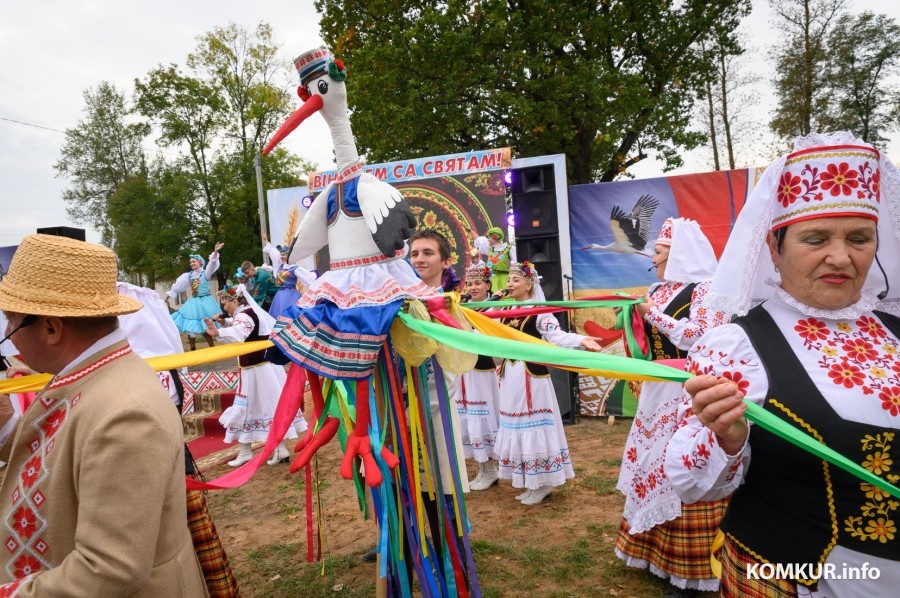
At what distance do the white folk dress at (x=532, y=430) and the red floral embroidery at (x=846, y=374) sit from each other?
3.03 metres

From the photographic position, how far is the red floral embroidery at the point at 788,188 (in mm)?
1484

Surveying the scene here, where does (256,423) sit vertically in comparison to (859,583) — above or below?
below

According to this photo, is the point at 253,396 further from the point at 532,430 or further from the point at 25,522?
the point at 25,522

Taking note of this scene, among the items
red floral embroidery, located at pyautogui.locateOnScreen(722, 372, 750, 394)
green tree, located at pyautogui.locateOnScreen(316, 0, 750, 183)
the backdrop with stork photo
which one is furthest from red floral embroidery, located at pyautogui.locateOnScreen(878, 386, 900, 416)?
green tree, located at pyautogui.locateOnScreen(316, 0, 750, 183)

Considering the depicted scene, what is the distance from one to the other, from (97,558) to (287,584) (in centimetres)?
250

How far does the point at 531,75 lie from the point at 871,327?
46.1 feet

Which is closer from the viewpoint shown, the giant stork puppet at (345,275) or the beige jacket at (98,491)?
the beige jacket at (98,491)

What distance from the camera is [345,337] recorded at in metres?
2.37

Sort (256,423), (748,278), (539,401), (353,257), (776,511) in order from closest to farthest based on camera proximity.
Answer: (776,511), (748,278), (353,257), (539,401), (256,423)

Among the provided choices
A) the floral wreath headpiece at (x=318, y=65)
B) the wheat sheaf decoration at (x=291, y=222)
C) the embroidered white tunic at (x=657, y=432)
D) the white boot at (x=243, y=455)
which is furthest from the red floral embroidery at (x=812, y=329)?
the wheat sheaf decoration at (x=291, y=222)

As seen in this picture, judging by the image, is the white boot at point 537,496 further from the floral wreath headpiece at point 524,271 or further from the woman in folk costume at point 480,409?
the floral wreath headpiece at point 524,271

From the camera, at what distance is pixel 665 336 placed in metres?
3.43

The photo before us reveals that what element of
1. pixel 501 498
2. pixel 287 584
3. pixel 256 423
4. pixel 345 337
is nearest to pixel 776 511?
pixel 345 337

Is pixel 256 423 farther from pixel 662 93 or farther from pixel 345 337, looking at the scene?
pixel 662 93
